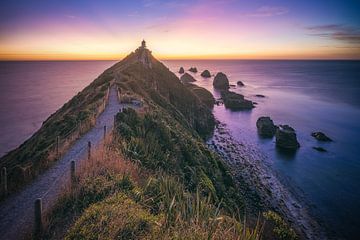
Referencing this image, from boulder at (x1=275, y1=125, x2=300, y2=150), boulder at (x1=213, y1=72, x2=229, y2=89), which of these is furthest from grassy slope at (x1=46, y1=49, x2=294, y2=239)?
boulder at (x1=213, y1=72, x2=229, y2=89)

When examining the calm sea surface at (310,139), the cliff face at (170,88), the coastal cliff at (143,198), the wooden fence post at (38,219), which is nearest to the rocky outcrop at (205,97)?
the calm sea surface at (310,139)

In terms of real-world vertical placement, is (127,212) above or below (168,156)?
above

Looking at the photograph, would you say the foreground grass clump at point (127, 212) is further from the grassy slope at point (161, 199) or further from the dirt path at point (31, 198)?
the dirt path at point (31, 198)

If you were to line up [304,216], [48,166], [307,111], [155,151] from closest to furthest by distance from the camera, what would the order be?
[48,166]
[155,151]
[304,216]
[307,111]

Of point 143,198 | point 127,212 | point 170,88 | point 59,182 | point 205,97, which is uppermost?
point 170,88

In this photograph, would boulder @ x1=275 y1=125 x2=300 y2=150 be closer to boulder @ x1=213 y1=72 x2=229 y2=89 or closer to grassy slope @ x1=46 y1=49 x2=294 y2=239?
grassy slope @ x1=46 y1=49 x2=294 y2=239

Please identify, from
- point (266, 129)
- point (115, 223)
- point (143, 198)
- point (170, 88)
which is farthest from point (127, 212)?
point (170, 88)

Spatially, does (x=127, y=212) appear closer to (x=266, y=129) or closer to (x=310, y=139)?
(x=266, y=129)

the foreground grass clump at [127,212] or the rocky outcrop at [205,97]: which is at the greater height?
the foreground grass clump at [127,212]

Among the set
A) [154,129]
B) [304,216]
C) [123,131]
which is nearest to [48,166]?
[123,131]

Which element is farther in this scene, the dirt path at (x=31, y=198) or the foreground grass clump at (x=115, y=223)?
Result: the dirt path at (x=31, y=198)

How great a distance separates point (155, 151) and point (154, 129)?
489 cm

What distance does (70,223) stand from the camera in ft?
23.9

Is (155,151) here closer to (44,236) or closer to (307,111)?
(44,236)
